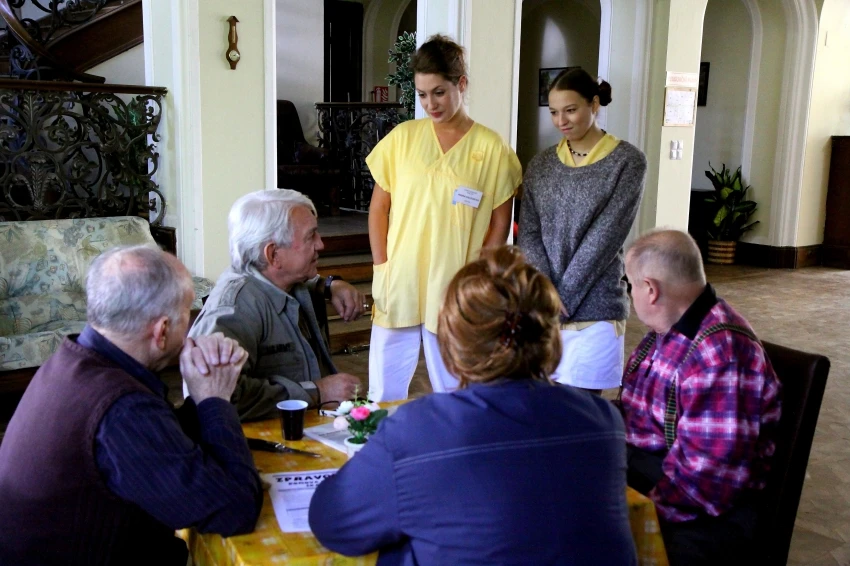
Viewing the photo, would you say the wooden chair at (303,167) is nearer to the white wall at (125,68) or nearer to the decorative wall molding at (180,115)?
the white wall at (125,68)

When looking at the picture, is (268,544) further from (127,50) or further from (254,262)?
(127,50)

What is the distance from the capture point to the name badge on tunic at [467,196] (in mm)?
3100

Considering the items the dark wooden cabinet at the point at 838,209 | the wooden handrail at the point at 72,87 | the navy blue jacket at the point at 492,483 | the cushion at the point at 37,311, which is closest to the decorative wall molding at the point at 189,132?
the wooden handrail at the point at 72,87

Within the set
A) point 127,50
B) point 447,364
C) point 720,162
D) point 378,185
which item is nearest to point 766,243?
point 720,162

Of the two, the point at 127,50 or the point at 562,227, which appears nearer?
the point at 562,227

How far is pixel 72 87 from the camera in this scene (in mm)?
4824

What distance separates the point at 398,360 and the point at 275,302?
1091 millimetres

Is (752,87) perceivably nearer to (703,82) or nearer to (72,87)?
(703,82)

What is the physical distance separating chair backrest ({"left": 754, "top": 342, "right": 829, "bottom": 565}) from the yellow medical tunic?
143 cm

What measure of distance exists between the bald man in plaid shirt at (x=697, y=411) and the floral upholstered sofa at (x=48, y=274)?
315 cm

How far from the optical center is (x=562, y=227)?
3021 mm

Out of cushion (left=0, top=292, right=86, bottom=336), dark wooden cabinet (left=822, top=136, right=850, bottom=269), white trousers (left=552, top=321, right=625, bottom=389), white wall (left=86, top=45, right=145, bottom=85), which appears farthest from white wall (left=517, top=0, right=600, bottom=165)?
white trousers (left=552, top=321, right=625, bottom=389)

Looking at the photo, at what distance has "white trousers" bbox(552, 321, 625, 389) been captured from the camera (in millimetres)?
3004

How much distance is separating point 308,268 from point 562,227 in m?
1.06
